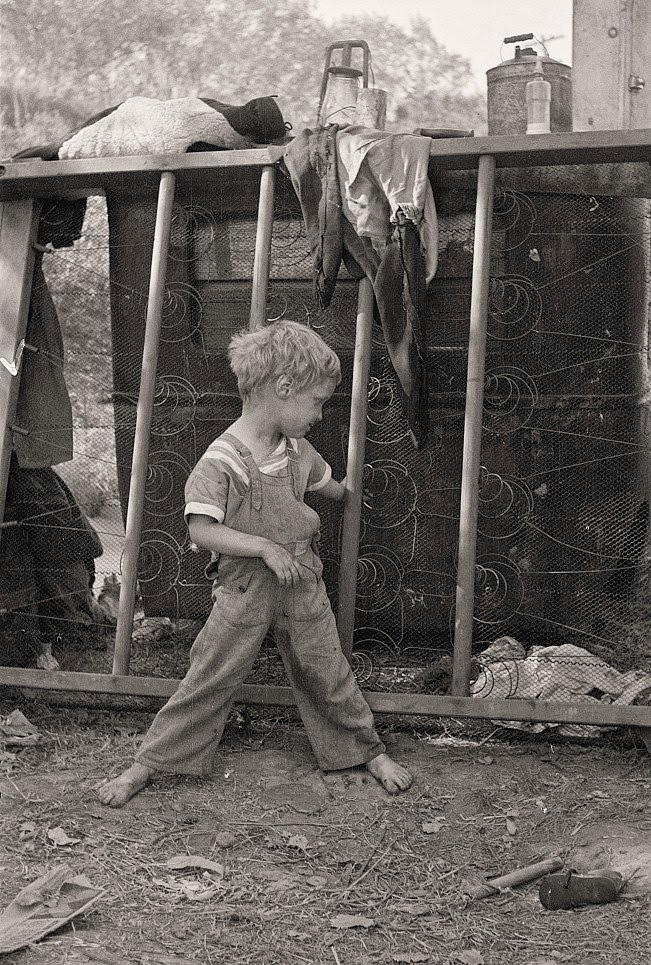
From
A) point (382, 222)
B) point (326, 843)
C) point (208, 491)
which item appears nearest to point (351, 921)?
point (326, 843)

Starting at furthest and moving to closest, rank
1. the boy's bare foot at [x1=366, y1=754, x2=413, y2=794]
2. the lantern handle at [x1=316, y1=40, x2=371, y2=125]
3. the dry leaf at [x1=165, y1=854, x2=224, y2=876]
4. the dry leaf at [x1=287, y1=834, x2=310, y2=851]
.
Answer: the lantern handle at [x1=316, y1=40, x2=371, y2=125]
the boy's bare foot at [x1=366, y1=754, x2=413, y2=794]
the dry leaf at [x1=287, y1=834, x2=310, y2=851]
the dry leaf at [x1=165, y1=854, x2=224, y2=876]

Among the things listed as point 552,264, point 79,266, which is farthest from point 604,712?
point 79,266

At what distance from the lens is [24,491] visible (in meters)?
4.50

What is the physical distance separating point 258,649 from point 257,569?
28 cm

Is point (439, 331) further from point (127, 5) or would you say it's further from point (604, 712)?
point (127, 5)

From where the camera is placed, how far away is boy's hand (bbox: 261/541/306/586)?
3334 millimetres

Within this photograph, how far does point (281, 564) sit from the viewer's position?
334 cm

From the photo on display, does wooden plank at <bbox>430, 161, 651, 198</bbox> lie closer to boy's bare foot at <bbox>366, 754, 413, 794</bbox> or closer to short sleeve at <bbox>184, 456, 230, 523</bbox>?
short sleeve at <bbox>184, 456, 230, 523</bbox>

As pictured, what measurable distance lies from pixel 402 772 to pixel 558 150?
2.23 m

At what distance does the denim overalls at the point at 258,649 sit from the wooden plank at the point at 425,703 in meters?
0.18

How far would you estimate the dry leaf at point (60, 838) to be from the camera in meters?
3.17

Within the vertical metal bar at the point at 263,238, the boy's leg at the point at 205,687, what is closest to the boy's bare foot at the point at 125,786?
the boy's leg at the point at 205,687

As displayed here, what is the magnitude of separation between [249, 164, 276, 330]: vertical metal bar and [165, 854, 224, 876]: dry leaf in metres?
1.91

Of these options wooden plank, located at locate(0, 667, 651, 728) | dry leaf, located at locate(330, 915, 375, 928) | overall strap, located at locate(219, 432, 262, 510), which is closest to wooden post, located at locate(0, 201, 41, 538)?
wooden plank, located at locate(0, 667, 651, 728)
